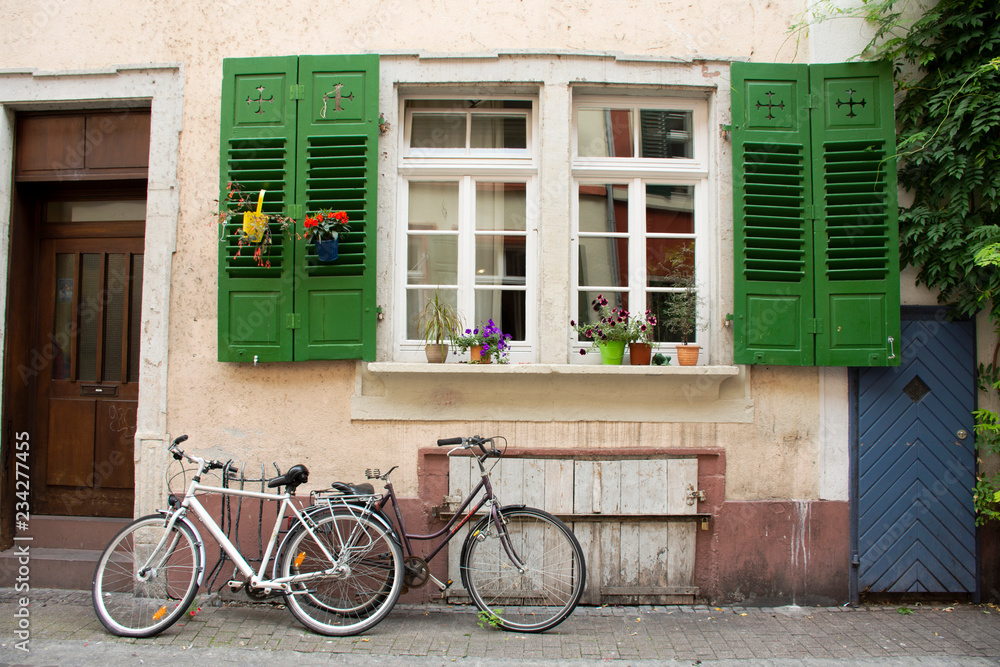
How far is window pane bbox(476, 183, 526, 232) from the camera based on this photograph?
4.53m

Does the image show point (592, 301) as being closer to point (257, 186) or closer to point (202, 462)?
point (257, 186)

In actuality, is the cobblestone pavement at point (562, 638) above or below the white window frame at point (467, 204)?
below

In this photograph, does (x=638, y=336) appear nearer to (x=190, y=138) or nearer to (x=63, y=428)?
(x=190, y=138)

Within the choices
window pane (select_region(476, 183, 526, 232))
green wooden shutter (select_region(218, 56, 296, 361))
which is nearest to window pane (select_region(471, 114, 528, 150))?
window pane (select_region(476, 183, 526, 232))

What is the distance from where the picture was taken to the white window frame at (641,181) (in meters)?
4.44

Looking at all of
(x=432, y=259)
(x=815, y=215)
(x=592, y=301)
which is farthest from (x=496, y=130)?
(x=815, y=215)

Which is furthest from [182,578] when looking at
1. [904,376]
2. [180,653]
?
[904,376]

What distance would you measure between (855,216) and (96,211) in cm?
545

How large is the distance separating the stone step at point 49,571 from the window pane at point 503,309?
10.4 feet

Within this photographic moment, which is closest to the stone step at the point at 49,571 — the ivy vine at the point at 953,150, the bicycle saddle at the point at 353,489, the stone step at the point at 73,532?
the stone step at the point at 73,532

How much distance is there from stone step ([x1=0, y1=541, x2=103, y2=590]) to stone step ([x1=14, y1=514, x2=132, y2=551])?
0.52 feet

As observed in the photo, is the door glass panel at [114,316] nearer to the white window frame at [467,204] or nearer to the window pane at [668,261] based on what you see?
the white window frame at [467,204]

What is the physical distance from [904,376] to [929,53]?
2.11 m

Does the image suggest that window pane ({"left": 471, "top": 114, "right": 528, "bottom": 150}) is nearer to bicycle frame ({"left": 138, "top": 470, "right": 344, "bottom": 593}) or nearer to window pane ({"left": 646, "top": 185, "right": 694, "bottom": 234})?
window pane ({"left": 646, "top": 185, "right": 694, "bottom": 234})
